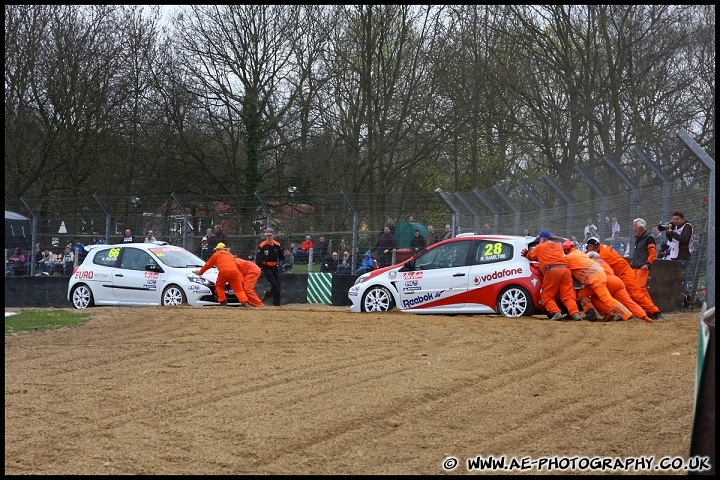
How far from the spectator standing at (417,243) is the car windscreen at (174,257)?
5406mm

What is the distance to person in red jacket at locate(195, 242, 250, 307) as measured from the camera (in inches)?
698

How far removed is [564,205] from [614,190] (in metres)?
2.08

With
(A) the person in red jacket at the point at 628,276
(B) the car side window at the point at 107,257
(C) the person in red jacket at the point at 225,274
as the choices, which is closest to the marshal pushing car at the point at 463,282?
(A) the person in red jacket at the point at 628,276

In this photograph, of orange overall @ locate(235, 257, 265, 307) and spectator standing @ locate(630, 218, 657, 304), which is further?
orange overall @ locate(235, 257, 265, 307)

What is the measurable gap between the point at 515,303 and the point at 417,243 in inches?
279

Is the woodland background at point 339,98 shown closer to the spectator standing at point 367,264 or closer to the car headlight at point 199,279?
the spectator standing at point 367,264

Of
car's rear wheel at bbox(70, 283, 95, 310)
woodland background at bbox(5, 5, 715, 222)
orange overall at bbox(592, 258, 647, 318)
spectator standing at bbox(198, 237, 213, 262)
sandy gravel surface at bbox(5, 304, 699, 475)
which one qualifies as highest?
woodland background at bbox(5, 5, 715, 222)

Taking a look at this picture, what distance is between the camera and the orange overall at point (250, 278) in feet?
60.3

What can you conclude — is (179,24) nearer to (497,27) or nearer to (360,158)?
(360,158)

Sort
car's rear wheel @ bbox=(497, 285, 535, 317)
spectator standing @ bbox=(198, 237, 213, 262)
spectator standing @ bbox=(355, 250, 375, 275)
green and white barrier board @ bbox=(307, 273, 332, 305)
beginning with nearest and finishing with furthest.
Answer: car's rear wheel @ bbox=(497, 285, 535, 317)
green and white barrier board @ bbox=(307, 273, 332, 305)
spectator standing @ bbox=(355, 250, 375, 275)
spectator standing @ bbox=(198, 237, 213, 262)

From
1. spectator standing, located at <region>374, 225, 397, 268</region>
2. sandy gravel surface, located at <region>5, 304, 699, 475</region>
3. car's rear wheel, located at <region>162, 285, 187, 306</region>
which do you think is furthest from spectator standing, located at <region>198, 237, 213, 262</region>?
sandy gravel surface, located at <region>5, 304, 699, 475</region>

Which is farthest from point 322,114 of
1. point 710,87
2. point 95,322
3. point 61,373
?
point 61,373

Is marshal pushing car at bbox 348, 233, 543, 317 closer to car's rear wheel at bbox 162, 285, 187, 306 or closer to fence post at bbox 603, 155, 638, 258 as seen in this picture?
fence post at bbox 603, 155, 638, 258

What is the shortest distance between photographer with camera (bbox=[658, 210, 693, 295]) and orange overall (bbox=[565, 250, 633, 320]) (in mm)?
2099
